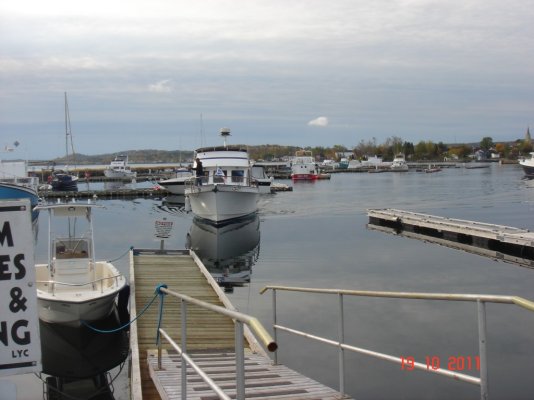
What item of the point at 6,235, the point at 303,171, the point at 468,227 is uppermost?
the point at 6,235

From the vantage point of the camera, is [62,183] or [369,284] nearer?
[369,284]

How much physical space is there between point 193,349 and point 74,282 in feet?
17.7

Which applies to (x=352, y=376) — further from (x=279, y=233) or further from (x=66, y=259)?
(x=279, y=233)

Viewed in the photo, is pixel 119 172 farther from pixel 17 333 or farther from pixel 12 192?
pixel 17 333

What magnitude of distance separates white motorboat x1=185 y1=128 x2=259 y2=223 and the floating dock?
32.6ft

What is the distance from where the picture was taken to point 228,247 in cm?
3634

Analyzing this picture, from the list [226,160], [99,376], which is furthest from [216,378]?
[226,160]

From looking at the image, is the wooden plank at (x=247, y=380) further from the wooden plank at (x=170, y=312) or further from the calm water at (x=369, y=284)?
the calm water at (x=369, y=284)

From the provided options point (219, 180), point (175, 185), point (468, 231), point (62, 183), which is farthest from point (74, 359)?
point (62, 183)

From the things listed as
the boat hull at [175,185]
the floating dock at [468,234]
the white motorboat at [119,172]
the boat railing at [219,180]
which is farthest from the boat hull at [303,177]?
the floating dock at [468,234]

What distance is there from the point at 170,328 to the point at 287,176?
134 metres

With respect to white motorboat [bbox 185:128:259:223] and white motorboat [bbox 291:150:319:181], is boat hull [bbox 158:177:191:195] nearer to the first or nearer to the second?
white motorboat [bbox 185:128:259:223]

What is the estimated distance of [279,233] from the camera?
4306 cm

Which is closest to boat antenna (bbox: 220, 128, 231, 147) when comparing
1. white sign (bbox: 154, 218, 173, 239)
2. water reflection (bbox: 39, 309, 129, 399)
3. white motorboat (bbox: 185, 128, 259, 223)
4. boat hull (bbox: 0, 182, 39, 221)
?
white motorboat (bbox: 185, 128, 259, 223)
